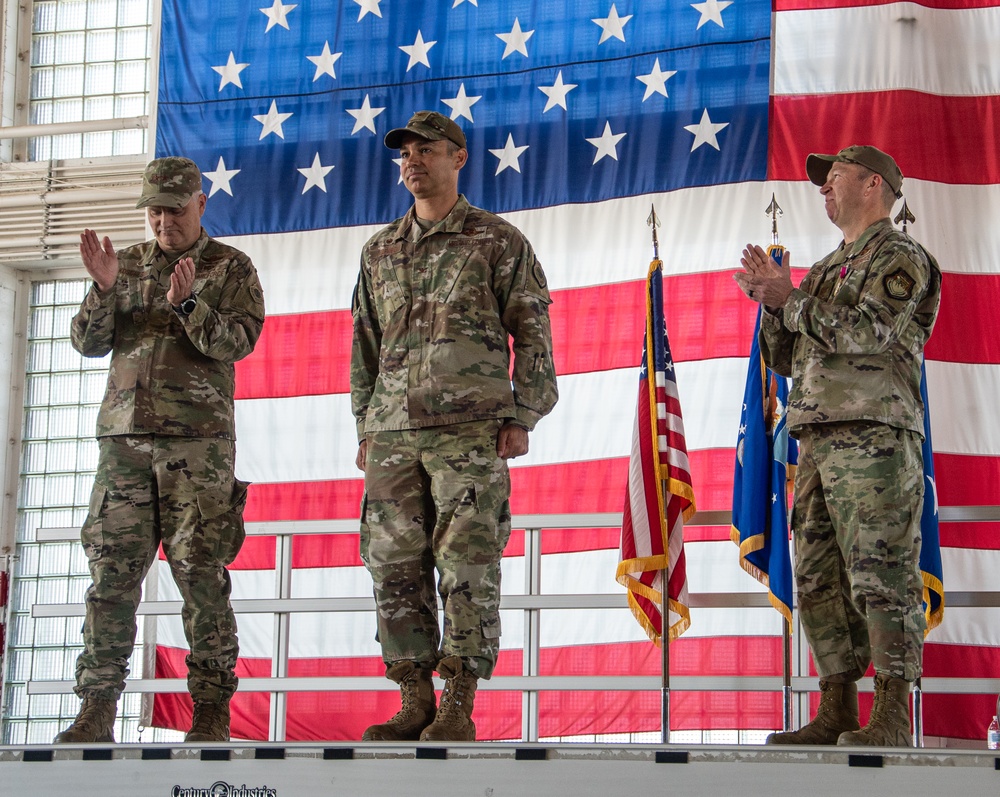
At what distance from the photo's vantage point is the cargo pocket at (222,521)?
347 centimetres

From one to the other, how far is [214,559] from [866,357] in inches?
67.6

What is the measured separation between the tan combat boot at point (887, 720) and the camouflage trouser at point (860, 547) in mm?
28

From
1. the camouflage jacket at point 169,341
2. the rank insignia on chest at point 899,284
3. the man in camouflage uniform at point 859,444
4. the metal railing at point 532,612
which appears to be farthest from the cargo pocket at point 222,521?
the rank insignia on chest at point 899,284

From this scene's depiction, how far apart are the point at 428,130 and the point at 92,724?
171 cm

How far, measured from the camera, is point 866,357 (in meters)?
3.18

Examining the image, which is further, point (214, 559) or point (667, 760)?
point (214, 559)

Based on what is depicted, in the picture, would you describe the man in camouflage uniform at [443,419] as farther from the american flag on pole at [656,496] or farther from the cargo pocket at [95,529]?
the american flag on pole at [656,496]

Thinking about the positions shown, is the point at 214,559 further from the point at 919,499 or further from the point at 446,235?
the point at 919,499

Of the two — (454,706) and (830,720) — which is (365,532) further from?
(830,720)

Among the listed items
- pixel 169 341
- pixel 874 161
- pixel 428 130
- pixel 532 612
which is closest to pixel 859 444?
pixel 874 161

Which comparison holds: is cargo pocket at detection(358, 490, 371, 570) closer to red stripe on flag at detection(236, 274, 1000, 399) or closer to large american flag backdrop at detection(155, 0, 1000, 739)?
large american flag backdrop at detection(155, 0, 1000, 739)

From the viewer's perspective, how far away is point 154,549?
11.5ft

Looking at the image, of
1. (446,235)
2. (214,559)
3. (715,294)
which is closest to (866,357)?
(446,235)

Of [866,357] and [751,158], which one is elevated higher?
[751,158]
